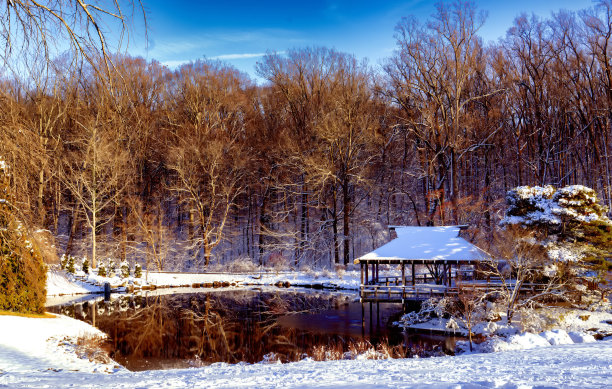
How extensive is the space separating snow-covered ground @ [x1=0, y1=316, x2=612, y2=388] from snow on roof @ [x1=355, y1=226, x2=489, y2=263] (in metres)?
10.6

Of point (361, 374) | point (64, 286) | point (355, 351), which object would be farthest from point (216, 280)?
point (361, 374)

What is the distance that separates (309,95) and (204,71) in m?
9.32

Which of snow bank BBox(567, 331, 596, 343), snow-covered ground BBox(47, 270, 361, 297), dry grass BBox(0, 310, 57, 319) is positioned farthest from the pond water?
snow bank BBox(567, 331, 596, 343)

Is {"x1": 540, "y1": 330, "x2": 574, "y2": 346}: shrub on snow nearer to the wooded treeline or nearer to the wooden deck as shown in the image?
the wooden deck

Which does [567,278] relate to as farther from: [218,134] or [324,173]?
[218,134]

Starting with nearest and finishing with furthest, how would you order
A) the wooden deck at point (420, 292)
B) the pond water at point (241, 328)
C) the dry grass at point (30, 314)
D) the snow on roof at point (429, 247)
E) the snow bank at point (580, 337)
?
the snow bank at point (580, 337)
the pond water at point (241, 328)
the dry grass at point (30, 314)
the wooden deck at point (420, 292)
the snow on roof at point (429, 247)

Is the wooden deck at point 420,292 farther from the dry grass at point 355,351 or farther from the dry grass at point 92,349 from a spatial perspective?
the dry grass at point 92,349

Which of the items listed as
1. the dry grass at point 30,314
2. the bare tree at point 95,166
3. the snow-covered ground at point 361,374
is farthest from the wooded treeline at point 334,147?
the snow-covered ground at point 361,374

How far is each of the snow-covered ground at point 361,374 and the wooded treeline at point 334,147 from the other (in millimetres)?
19661

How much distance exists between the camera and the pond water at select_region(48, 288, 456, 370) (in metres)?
14.2

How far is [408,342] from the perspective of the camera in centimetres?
1576

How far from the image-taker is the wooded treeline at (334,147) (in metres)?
30.9

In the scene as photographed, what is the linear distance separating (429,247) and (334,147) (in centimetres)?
1459

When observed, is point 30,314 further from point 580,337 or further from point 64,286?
point 580,337
